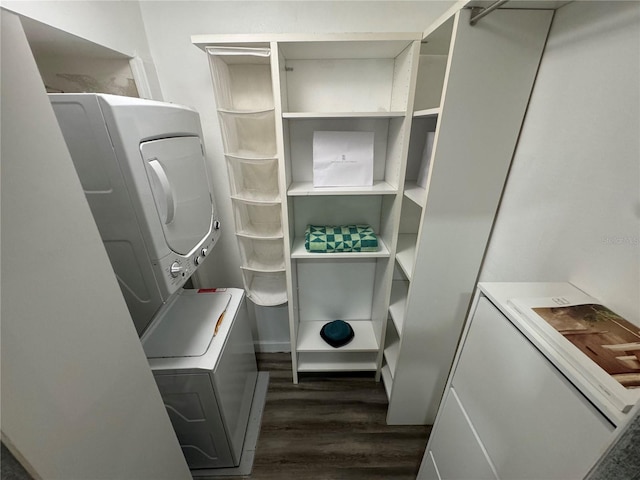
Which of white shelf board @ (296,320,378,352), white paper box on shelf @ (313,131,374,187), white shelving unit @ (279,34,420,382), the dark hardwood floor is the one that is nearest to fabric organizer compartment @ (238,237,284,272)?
white shelving unit @ (279,34,420,382)

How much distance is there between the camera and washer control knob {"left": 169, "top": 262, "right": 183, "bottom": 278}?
94cm

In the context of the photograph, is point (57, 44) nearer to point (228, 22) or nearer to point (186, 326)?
point (228, 22)

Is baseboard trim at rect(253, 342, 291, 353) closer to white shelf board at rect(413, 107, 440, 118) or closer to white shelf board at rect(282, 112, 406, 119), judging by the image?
white shelf board at rect(282, 112, 406, 119)

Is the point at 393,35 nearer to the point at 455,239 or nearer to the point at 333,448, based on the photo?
the point at 455,239

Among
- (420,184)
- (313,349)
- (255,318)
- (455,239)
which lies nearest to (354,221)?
(420,184)

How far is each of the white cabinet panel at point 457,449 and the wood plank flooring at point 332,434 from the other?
0.50 metres

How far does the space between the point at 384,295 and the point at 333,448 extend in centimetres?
96

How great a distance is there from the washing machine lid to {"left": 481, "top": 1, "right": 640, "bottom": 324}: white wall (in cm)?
137

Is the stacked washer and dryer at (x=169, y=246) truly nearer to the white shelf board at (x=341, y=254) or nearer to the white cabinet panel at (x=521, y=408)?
the white shelf board at (x=341, y=254)

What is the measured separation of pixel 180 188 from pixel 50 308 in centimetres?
63

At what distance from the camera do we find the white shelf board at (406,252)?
125cm

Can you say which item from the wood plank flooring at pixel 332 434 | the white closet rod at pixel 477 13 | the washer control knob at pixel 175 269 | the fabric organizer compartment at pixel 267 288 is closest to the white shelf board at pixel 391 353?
the wood plank flooring at pixel 332 434

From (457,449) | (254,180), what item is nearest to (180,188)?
(254,180)

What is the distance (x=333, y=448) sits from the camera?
1.50 m
